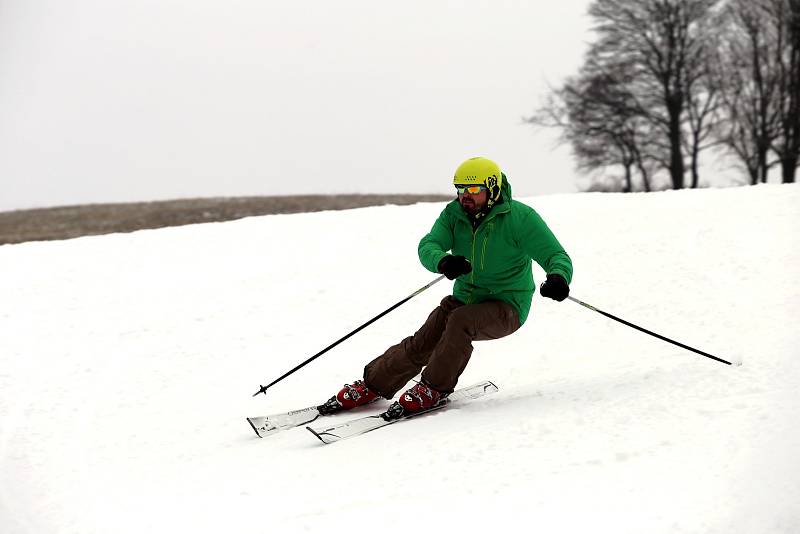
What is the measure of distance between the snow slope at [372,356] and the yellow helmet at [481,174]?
1.47 meters

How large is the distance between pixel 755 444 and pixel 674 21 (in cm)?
2244

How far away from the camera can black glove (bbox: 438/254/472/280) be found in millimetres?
5152

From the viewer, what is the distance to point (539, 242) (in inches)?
205

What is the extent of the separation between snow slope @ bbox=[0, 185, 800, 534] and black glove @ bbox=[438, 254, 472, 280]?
939 mm

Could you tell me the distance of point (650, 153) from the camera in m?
24.6

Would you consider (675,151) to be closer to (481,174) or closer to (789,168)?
(789,168)

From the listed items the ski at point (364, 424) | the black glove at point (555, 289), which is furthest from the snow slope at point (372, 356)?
the black glove at point (555, 289)

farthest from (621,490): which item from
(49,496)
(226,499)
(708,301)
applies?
(708,301)

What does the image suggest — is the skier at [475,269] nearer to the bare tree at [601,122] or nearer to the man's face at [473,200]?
the man's face at [473,200]

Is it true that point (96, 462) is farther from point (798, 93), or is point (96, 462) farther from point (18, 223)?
point (798, 93)

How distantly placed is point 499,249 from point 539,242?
0.28 m

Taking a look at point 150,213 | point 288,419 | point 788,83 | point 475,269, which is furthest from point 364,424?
point 788,83

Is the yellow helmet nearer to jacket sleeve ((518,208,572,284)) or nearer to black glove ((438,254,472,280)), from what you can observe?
jacket sleeve ((518,208,572,284))

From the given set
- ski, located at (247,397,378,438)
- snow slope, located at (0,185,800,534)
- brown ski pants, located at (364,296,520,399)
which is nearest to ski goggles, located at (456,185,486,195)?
brown ski pants, located at (364,296,520,399)
